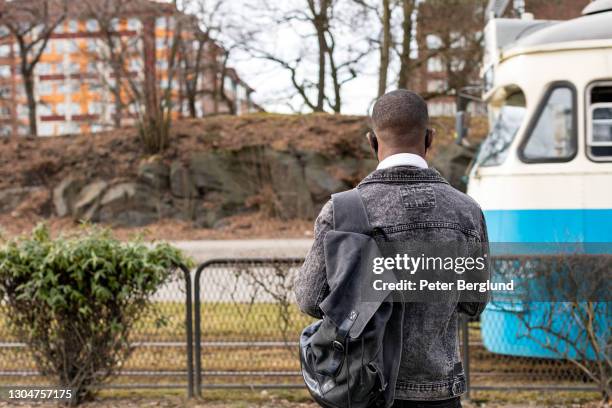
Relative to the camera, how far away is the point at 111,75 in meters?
25.7

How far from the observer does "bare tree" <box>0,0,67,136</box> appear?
87.5ft

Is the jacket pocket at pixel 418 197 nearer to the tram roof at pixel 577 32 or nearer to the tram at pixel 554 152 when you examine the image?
the tram at pixel 554 152

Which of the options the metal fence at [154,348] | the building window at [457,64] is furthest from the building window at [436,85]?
the metal fence at [154,348]

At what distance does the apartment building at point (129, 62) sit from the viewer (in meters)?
24.7

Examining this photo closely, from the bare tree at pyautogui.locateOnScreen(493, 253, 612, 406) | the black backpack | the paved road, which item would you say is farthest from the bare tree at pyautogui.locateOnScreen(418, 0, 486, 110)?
the black backpack

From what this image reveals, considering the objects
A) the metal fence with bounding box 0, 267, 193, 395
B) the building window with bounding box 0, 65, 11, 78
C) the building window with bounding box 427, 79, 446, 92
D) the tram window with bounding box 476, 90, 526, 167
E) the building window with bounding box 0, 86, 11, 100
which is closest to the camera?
the metal fence with bounding box 0, 267, 193, 395

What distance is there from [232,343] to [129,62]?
20.5m

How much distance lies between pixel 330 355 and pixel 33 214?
22791mm

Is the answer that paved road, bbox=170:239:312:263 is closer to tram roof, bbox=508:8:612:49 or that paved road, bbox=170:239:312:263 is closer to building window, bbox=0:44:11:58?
tram roof, bbox=508:8:612:49

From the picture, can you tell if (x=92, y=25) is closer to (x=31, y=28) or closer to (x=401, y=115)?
(x=31, y=28)

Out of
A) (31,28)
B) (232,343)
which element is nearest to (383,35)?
(31,28)

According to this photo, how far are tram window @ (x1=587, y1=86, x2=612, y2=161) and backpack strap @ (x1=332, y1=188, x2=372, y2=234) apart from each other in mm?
5017

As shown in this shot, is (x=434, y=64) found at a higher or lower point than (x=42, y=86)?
lower

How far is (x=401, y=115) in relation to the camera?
249 cm
